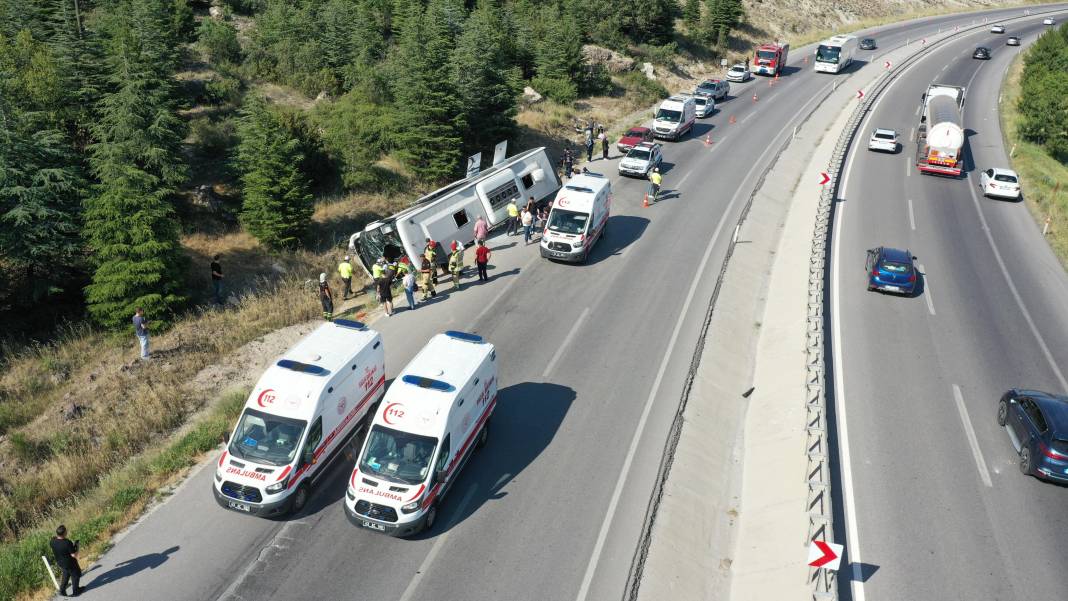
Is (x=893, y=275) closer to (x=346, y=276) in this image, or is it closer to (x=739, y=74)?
(x=346, y=276)

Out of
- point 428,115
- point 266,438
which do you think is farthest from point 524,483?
point 428,115

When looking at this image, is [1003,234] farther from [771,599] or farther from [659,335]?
[771,599]

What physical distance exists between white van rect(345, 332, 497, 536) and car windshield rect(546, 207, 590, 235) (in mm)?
11011

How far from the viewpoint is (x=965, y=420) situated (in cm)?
1634

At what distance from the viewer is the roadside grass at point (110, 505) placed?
12008mm

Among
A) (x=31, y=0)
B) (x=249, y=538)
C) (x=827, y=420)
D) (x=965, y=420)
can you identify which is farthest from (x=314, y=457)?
(x=31, y=0)

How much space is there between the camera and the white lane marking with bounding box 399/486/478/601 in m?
11.7

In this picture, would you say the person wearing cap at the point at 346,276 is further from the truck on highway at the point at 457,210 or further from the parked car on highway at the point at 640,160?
the parked car on highway at the point at 640,160

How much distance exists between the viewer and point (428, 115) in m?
33.2

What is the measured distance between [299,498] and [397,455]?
7.62ft

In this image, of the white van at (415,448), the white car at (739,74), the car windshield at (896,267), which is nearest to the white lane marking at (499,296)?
the white van at (415,448)

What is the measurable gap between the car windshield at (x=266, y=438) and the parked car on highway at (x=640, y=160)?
25.2 m

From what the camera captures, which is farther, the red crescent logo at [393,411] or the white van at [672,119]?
the white van at [672,119]

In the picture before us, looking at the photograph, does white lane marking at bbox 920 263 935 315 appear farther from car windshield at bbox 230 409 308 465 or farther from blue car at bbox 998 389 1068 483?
car windshield at bbox 230 409 308 465
